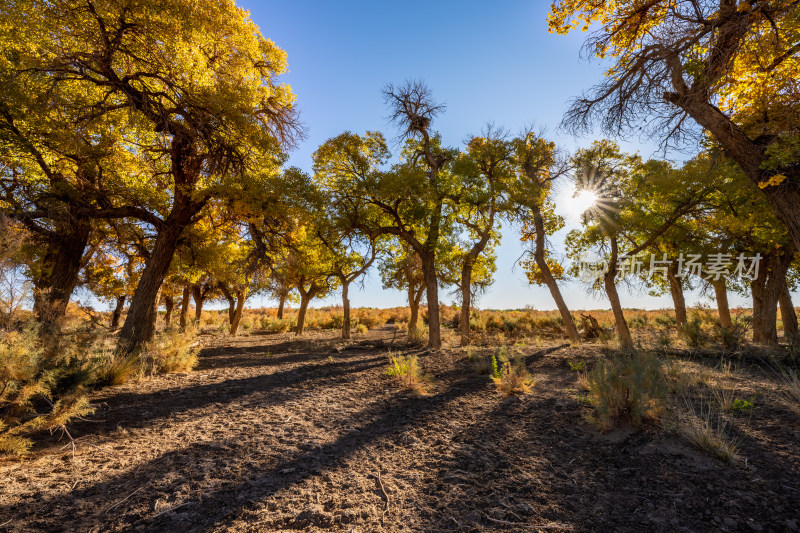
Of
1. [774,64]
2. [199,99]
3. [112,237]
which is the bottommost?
[112,237]

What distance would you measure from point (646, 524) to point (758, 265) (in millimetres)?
15741

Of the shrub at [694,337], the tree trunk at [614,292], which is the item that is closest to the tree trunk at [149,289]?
the tree trunk at [614,292]

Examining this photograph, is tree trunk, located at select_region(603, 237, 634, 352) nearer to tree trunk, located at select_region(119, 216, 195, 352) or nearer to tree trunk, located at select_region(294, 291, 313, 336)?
tree trunk, located at select_region(119, 216, 195, 352)

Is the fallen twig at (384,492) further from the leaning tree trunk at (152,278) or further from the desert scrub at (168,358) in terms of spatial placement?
the leaning tree trunk at (152,278)

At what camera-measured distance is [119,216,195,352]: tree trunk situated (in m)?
9.35

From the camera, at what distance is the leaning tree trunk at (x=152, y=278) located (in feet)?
30.7

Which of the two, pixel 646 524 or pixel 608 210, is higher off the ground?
pixel 608 210

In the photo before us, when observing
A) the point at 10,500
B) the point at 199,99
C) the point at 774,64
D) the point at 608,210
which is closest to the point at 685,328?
the point at 608,210

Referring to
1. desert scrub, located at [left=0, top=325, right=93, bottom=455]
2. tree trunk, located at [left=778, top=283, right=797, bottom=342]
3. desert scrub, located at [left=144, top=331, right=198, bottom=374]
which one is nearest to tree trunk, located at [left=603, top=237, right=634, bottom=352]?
tree trunk, located at [left=778, top=283, right=797, bottom=342]

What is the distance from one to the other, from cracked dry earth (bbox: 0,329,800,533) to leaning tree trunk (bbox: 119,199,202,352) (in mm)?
4949

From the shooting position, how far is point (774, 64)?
→ 211 inches

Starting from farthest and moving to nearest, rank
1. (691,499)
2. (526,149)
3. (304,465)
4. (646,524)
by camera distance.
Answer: (526,149)
(304,465)
(691,499)
(646,524)

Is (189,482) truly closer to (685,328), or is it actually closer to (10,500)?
(10,500)

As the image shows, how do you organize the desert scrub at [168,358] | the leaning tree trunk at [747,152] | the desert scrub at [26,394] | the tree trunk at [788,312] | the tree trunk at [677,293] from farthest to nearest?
the tree trunk at [677,293] < the tree trunk at [788,312] < the desert scrub at [168,358] < the leaning tree trunk at [747,152] < the desert scrub at [26,394]
